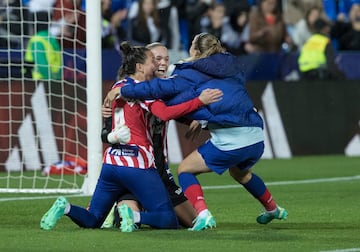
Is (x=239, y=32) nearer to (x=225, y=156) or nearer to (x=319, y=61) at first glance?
(x=319, y=61)

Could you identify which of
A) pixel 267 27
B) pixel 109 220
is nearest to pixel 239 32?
pixel 267 27

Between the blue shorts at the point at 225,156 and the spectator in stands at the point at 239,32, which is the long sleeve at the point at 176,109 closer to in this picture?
the blue shorts at the point at 225,156

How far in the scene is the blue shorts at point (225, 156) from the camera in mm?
9922

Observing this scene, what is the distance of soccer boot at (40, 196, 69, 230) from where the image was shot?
9.59m

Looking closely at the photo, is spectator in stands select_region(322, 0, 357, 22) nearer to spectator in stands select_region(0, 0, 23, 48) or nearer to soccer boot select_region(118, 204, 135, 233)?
spectator in stands select_region(0, 0, 23, 48)

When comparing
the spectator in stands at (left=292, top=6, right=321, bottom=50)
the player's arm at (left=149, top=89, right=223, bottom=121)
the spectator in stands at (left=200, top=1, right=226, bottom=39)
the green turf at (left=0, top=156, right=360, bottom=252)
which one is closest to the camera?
the green turf at (left=0, top=156, right=360, bottom=252)

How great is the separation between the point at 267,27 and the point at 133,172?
40.1 feet

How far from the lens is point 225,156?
9914 millimetres

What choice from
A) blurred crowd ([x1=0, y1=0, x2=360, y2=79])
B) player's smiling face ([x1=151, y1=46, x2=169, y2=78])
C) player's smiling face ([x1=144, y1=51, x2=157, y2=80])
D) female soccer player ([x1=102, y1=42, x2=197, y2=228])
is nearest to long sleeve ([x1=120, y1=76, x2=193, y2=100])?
player's smiling face ([x1=144, y1=51, x2=157, y2=80])

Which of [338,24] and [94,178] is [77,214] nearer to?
[94,178]

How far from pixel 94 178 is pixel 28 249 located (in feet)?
15.3

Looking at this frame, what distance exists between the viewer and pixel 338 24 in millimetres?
22641

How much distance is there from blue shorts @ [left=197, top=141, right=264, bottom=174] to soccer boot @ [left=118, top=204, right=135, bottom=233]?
797 millimetres

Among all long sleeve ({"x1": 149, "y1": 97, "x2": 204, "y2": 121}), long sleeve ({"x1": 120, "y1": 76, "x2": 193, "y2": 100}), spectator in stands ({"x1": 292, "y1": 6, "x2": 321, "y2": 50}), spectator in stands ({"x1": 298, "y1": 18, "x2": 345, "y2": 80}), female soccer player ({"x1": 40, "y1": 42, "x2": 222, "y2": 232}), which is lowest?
spectator in stands ({"x1": 298, "y1": 18, "x2": 345, "y2": 80})
